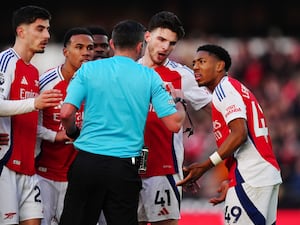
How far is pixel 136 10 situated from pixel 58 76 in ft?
41.2

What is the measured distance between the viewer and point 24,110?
9.60 m

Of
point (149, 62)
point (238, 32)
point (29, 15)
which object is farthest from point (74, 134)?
point (238, 32)

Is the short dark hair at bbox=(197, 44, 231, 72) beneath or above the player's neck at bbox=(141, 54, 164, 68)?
above

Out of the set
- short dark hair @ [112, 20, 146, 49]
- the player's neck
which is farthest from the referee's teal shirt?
the player's neck

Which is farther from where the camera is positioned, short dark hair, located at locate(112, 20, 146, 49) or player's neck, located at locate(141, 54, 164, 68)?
player's neck, located at locate(141, 54, 164, 68)

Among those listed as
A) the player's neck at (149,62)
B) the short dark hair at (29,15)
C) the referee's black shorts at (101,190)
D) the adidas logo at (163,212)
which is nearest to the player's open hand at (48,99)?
the referee's black shorts at (101,190)

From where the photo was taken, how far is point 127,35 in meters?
9.16

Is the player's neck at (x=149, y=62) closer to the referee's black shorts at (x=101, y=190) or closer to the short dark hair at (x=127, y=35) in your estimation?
the short dark hair at (x=127, y=35)

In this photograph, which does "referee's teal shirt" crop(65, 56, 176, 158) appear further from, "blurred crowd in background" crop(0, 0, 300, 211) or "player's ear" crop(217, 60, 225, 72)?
"blurred crowd in background" crop(0, 0, 300, 211)

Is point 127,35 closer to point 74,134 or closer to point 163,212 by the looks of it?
point 74,134

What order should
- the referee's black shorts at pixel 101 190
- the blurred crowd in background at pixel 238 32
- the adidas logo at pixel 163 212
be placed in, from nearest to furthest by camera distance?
the referee's black shorts at pixel 101 190 → the adidas logo at pixel 163 212 → the blurred crowd in background at pixel 238 32

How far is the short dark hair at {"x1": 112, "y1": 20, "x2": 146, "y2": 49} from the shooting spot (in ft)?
30.1

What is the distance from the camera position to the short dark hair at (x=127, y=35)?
9.17 metres

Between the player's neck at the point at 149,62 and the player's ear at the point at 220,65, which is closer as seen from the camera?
the player's ear at the point at 220,65
